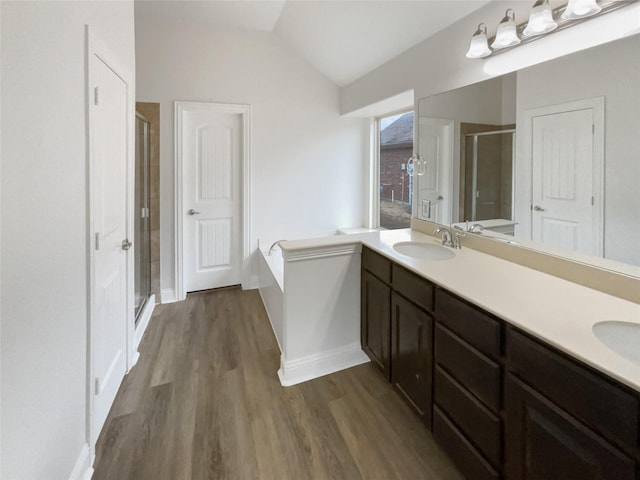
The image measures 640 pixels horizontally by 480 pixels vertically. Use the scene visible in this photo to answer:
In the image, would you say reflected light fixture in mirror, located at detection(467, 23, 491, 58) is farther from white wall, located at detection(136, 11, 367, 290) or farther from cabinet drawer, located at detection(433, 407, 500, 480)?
white wall, located at detection(136, 11, 367, 290)

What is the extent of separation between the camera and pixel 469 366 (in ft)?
4.03

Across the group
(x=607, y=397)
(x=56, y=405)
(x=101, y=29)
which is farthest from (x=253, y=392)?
(x=101, y=29)

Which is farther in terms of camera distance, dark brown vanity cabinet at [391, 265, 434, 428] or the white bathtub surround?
the white bathtub surround

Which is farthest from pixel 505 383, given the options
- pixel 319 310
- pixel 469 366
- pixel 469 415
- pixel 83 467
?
pixel 83 467

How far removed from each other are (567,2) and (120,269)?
2.67m

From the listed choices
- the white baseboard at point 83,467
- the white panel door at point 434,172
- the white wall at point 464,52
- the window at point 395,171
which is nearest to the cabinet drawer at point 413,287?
the white panel door at point 434,172

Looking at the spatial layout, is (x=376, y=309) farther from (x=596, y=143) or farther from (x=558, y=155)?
(x=596, y=143)

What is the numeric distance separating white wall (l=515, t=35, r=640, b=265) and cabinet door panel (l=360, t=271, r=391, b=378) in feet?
3.34

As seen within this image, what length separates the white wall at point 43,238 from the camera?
2.92 feet

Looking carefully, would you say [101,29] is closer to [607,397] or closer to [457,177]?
[457,177]

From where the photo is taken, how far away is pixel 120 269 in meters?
1.96

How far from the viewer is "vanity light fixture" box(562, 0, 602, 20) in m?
1.29

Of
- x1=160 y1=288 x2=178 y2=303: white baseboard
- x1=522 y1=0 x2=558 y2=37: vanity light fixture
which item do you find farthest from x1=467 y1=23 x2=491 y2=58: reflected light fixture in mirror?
x1=160 y1=288 x2=178 y2=303: white baseboard

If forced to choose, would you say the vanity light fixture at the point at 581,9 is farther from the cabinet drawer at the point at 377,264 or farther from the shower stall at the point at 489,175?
the cabinet drawer at the point at 377,264
